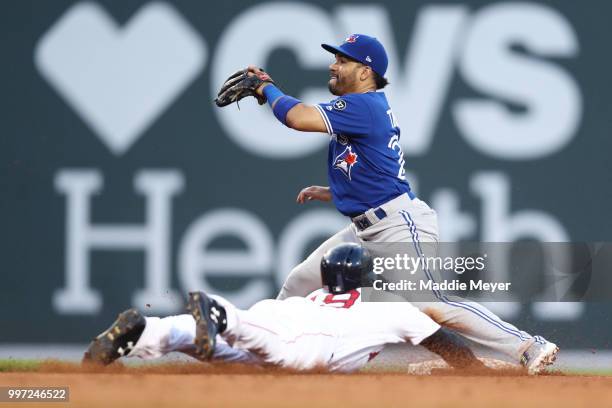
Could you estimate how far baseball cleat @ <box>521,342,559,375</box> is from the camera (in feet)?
19.2

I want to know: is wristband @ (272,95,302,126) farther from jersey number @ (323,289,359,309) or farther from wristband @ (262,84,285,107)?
jersey number @ (323,289,359,309)

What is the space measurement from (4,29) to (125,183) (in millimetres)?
1374

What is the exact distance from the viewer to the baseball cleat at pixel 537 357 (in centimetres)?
586

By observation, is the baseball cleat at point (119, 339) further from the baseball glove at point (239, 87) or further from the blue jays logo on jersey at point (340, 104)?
the blue jays logo on jersey at point (340, 104)

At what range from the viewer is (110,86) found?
8.21 m

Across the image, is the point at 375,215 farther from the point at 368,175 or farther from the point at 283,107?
the point at 283,107

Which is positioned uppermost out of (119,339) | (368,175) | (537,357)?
(368,175)

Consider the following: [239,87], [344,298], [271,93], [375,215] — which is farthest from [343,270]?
[239,87]

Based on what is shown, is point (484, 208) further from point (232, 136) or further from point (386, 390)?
point (386, 390)

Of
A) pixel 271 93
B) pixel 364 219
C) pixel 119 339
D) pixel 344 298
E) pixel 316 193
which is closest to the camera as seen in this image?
pixel 119 339

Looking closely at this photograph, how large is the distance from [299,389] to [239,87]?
178 centimetres

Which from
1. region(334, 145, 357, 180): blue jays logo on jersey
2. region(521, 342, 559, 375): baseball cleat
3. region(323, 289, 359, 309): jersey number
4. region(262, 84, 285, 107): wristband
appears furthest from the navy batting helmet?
region(521, 342, 559, 375): baseball cleat

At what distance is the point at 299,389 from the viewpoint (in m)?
4.79

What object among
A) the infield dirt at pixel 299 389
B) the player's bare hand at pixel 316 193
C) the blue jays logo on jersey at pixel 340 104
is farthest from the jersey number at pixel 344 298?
the player's bare hand at pixel 316 193
